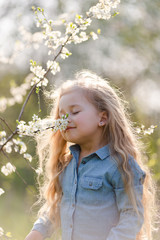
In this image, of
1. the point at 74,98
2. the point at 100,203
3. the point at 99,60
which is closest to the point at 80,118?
the point at 74,98

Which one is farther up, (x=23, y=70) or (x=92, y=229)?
(x=23, y=70)

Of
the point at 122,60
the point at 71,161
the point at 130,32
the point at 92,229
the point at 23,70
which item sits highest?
the point at 130,32

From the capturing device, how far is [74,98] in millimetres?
1428

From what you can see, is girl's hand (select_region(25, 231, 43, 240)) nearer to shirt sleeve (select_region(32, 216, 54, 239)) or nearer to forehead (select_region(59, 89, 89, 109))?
shirt sleeve (select_region(32, 216, 54, 239))

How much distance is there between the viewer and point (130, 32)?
4152mm

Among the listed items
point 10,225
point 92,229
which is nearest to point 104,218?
point 92,229

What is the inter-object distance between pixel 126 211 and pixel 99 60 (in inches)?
115

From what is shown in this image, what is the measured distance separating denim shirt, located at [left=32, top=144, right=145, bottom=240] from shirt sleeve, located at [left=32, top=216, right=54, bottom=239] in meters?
0.14

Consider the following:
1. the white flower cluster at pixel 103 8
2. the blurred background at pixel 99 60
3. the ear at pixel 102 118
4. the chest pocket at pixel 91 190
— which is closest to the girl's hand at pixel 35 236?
the chest pocket at pixel 91 190

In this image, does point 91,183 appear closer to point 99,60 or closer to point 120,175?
point 120,175

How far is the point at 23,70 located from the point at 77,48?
75 centimetres

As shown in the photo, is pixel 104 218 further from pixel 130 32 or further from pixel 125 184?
pixel 130 32

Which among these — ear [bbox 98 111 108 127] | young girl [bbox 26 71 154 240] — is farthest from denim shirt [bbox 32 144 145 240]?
ear [bbox 98 111 108 127]

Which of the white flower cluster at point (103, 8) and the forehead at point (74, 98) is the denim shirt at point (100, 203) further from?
the white flower cluster at point (103, 8)
